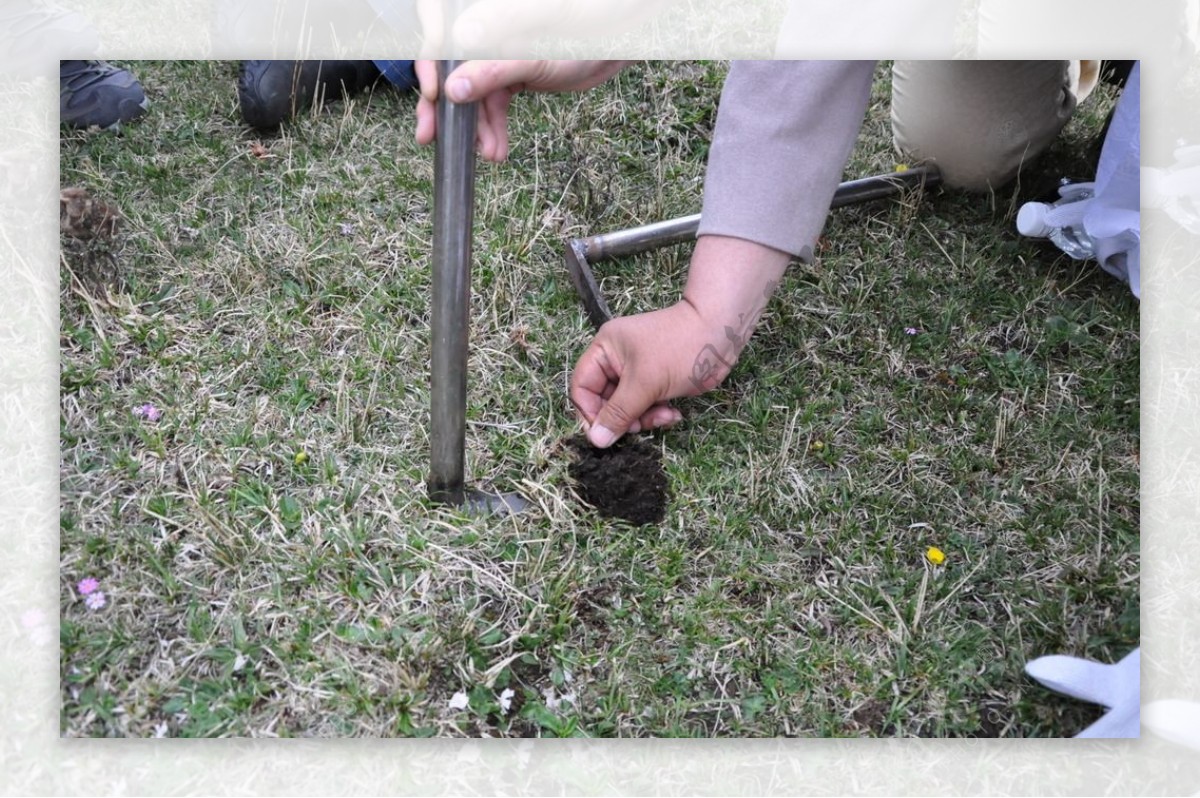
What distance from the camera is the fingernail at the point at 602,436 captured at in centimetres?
118

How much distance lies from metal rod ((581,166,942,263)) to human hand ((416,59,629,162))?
0.73 feet

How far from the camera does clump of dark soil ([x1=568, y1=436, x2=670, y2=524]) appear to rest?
3.73 ft

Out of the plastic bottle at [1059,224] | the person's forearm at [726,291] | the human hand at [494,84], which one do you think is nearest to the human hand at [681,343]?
the person's forearm at [726,291]

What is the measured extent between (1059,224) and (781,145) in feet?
1.89

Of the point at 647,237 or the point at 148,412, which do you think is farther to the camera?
the point at 647,237

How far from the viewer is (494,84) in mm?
988

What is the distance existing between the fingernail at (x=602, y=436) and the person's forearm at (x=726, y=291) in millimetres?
122

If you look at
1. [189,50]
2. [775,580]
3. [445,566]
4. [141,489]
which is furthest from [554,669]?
[189,50]

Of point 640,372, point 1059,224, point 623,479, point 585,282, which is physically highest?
point 1059,224

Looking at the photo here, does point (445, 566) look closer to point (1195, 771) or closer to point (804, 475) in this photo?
point (804, 475)

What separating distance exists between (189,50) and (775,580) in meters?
1.06

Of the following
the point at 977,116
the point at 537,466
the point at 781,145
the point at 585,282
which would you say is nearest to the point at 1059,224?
the point at 977,116

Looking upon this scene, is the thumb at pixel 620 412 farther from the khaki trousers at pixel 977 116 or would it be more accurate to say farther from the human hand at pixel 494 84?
the khaki trousers at pixel 977 116

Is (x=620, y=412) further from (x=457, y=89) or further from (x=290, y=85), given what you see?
(x=290, y=85)
